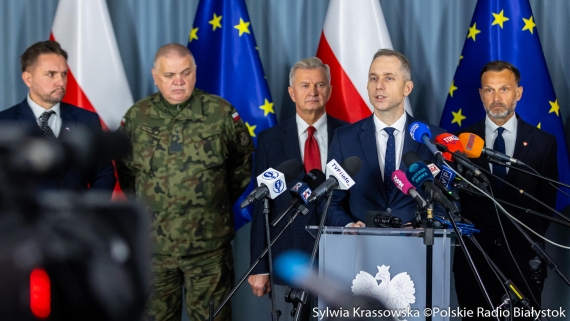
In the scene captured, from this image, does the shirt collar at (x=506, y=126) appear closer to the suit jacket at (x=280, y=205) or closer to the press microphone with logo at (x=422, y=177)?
the suit jacket at (x=280, y=205)

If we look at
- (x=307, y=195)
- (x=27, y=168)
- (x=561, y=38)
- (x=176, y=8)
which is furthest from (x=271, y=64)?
(x=27, y=168)

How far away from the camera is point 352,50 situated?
4266 millimetres

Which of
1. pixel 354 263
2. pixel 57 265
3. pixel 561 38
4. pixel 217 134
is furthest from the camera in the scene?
pixel 561 38

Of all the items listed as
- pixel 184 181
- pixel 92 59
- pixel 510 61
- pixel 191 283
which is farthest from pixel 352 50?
pixel 191 283

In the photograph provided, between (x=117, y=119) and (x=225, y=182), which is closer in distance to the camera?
(x=225, y=182)

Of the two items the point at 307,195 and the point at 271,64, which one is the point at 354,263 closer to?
the point at 307,195

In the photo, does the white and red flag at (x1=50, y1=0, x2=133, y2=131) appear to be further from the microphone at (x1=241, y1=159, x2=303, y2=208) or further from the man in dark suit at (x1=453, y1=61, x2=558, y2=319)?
the man in dark suit at (x1=453, y1=61, x2=558, y2=319)

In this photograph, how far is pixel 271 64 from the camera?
4.61 m

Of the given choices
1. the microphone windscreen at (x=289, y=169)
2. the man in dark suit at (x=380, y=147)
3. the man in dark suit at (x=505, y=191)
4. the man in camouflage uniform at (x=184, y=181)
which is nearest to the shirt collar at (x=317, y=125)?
the man in camouflage uniform at (x=184, y=181)

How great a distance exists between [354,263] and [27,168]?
67.4 inches

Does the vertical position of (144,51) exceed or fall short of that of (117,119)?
it exceeds it

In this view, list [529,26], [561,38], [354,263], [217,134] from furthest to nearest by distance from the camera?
[561,38]
[529,26]
[217,134]
[354,263]

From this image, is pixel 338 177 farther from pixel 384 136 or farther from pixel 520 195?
pixel 520 195

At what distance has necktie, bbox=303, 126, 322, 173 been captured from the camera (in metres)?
3.76
